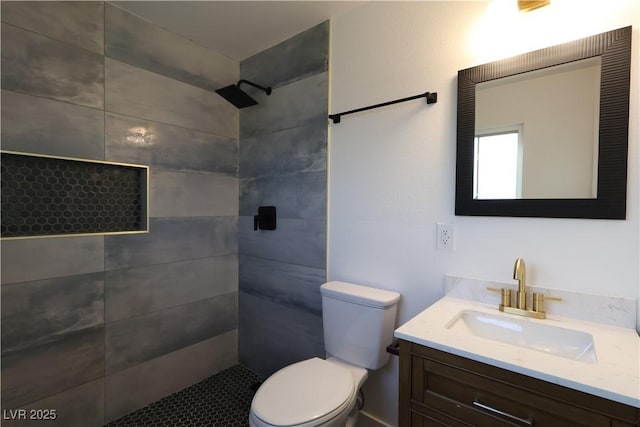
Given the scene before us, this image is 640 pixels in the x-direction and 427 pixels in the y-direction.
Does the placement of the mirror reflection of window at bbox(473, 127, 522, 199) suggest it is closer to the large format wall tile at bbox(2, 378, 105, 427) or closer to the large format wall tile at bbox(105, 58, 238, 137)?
the large format wall tile at bbox(105, 58, 238, 137)

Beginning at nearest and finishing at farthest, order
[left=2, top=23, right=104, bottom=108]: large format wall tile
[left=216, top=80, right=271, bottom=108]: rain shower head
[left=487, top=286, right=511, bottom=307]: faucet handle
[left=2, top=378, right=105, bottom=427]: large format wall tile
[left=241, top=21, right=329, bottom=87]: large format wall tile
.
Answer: [left=487, top=286, right=511, bottom=307]: faucet handle, [left=2, top=23, right=104, bottom=108]: large format wall tile, [left=2, top=378, right=105, bottom=427]: large format wall tile, [left=241, top=21, right=329, bottom=87]: large format wall tile, [left=216, top=80, right=271, bottom=108]: rain shower head

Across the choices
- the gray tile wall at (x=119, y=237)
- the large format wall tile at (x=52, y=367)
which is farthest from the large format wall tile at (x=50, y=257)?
the large format wall tile at (x=52, y=367)

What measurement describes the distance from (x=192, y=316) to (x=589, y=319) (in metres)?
2.16

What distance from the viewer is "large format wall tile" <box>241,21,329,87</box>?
1.89m

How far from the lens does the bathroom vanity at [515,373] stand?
0.76 meters

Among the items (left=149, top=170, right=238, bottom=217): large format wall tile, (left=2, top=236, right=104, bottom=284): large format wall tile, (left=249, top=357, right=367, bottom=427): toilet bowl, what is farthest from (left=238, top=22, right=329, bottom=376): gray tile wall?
(left=2, top=236, right=104, bottom=284): large format wall tile

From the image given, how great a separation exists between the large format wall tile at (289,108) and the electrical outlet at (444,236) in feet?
3.05

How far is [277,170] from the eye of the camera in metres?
2.12

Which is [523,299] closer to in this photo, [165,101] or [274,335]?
[274,335]

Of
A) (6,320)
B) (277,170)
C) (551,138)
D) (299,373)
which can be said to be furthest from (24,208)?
(551,138)

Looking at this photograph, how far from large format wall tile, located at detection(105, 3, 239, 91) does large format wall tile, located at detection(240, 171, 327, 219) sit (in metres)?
0.79

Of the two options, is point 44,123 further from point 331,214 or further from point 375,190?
point 375,190

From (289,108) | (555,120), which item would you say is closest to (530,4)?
(555,120)

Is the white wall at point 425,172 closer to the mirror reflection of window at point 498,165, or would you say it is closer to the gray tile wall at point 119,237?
the mirror reflection of window at point 498,165
